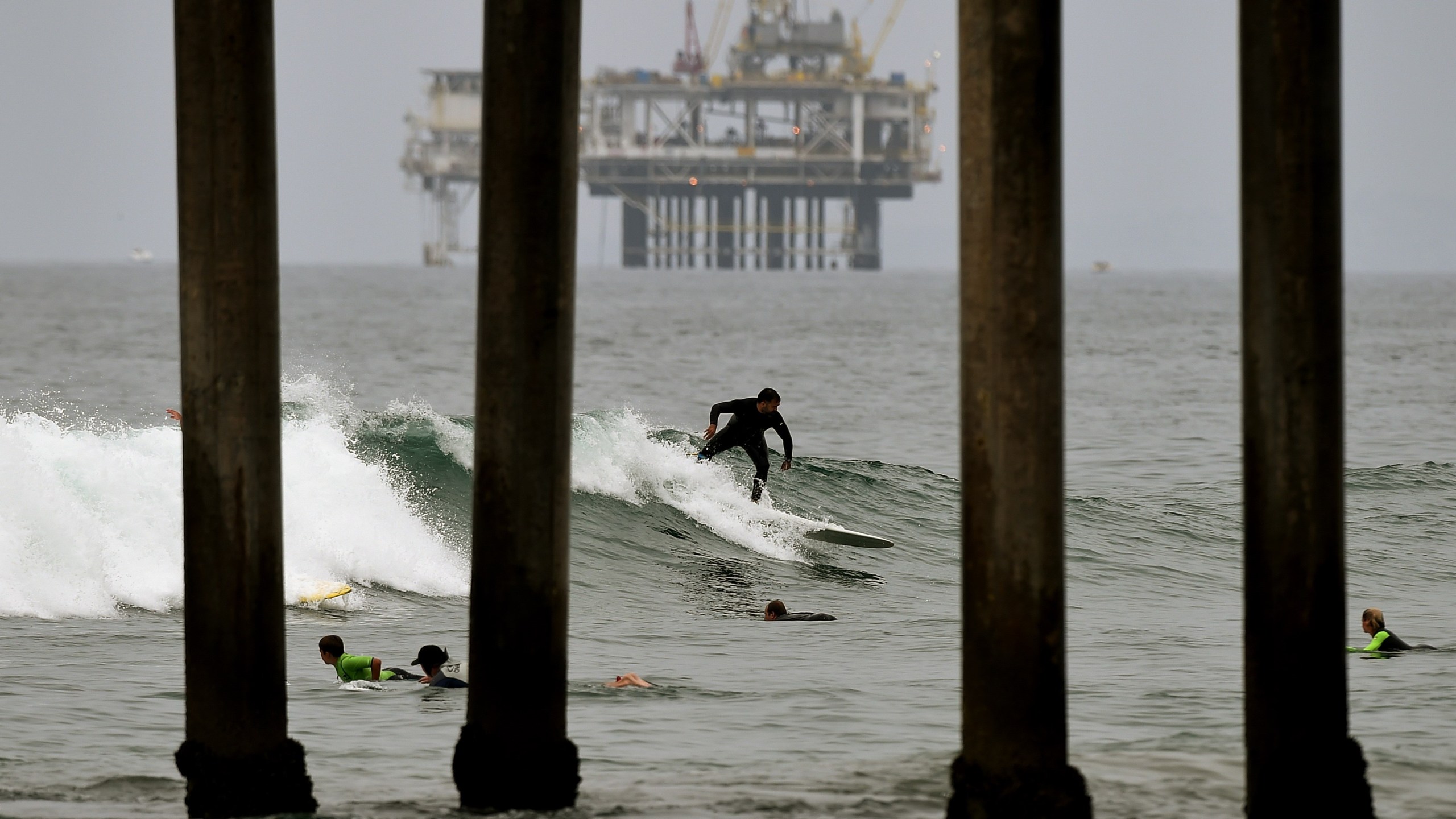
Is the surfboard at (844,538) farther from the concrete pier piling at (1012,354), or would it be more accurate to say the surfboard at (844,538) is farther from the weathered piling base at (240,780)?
the concrete pier piling at (1012,354)

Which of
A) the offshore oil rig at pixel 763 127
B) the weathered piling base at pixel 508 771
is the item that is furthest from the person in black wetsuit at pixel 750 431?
the offshore oil rig at pixel 763 127

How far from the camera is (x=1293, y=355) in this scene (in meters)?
5.42

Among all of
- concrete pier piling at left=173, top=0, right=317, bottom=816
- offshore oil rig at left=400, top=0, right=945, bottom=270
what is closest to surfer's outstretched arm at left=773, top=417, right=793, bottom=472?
concrete pier piling at left=173, top=0, right=317, bottom=816

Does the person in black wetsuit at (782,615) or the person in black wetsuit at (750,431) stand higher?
the person in black wetsuit at (750,431)

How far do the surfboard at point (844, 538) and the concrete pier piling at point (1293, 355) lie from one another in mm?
12126

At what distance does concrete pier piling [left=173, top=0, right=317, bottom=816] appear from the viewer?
5910 millimetres

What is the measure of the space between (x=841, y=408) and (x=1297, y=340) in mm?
32613

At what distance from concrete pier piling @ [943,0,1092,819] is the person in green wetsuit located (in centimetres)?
540

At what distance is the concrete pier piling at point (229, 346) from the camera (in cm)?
591

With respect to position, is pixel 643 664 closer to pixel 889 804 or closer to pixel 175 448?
pixel 889 804

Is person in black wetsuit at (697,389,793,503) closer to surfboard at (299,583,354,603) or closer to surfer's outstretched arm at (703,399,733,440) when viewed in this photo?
surfer's outstretched arm at (703,399,733,440)

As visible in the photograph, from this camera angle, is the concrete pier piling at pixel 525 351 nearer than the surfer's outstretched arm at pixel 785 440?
Yes

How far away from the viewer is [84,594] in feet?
44.2

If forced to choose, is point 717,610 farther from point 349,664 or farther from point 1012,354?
point 1012,354
